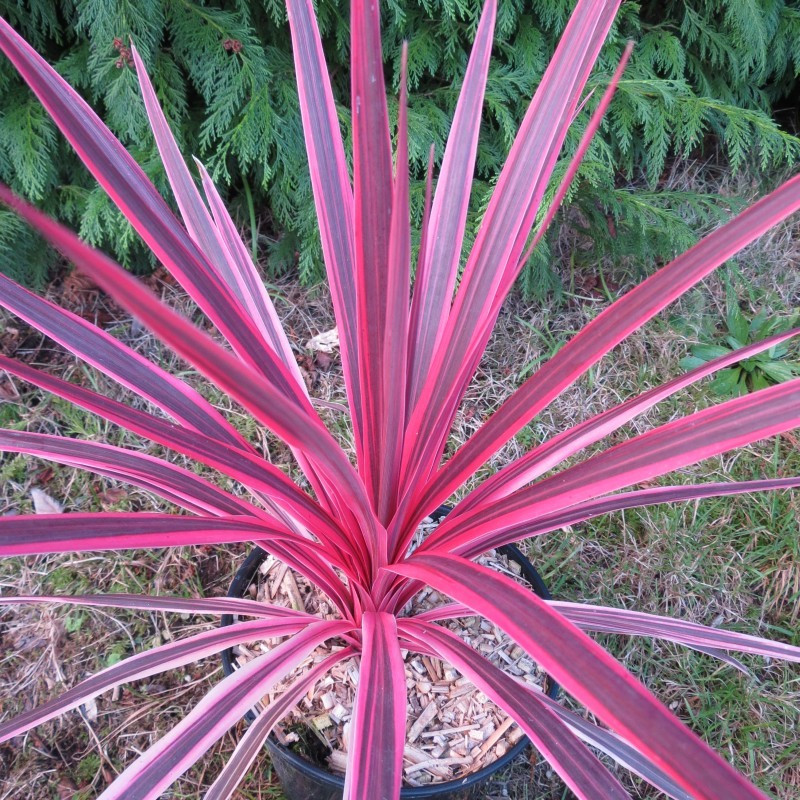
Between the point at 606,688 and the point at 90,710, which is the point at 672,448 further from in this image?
the point at 90,710

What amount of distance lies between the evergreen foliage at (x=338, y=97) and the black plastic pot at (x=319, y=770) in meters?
0.85

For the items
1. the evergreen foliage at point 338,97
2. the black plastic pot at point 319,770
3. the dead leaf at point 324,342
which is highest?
the evergreen foliage at point 338,97

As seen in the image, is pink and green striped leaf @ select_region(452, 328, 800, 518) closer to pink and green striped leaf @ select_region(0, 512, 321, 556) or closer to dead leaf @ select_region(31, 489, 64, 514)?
pink and green striped leaf @ select_region(0, 512, 321, 556)

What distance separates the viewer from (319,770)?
90 centimetres

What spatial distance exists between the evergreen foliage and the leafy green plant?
10.9 inches

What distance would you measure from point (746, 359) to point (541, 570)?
812mm

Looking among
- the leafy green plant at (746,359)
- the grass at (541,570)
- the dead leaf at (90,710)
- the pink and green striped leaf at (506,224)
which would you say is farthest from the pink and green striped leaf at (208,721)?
the leafy green plant at (746,359)

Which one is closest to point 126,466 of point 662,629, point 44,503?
point 662,629

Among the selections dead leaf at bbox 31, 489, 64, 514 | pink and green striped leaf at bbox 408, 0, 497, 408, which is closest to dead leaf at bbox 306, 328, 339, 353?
dead leaf at bbox 31, 489, 64, 514

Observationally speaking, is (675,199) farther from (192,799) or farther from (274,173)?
(192,799)

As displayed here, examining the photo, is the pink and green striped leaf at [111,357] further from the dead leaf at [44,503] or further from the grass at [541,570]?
the dead leaf at [44,503]

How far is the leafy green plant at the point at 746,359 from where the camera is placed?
1.70 m

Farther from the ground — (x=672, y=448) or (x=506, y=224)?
(x=506, y=224)

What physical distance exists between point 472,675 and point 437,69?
5.16 feet
